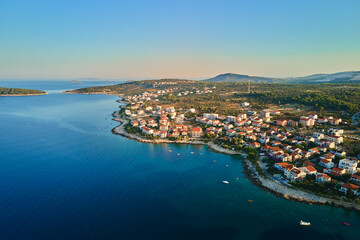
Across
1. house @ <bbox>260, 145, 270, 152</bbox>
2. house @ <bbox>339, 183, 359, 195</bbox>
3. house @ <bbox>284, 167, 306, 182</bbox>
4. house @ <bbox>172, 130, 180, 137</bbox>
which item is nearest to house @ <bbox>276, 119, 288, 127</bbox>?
house @ <bbox>260, 145, 270, 152</bbox>

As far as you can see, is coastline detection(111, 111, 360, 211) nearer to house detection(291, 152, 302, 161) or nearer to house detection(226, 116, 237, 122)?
house detection(291, 152, 302, 161)

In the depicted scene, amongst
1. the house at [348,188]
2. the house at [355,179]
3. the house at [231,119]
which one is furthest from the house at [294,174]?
the house at [231,119]

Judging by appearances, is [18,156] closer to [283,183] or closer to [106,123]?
[106,123]

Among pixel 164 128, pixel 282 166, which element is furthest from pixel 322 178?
pixel 164 128

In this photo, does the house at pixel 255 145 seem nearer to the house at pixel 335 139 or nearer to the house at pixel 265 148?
the house at pixel 265 148

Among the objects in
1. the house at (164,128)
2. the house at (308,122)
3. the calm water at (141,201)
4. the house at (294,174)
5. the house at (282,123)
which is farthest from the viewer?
the house at (164,128)

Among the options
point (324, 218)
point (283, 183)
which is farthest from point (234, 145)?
point (324, 218)
